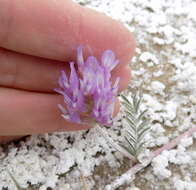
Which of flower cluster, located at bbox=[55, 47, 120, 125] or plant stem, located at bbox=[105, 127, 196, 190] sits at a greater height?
flower cluster, located at bbox=[55, 47, 120, 125]

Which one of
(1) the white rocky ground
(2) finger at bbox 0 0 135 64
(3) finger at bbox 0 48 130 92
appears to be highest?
(2) finger at bbox 0 0 135 64

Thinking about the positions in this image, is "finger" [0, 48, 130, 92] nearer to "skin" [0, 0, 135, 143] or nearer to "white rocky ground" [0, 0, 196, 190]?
"skin" [0, 0, 135, 143]

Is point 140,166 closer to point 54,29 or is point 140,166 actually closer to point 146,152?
point 146,152

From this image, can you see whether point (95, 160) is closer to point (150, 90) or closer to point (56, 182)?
point (56, 182)

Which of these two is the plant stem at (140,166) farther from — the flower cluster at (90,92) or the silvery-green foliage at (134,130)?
the flower cluster at (90,92)

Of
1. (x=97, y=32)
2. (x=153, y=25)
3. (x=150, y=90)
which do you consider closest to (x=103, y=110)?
(x=97, y=32)

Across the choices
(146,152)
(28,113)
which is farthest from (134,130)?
(28,113)

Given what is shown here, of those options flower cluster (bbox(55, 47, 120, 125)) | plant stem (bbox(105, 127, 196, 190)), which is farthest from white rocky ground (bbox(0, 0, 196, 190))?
flower cluster (bbox(55, 47, 120, 125))

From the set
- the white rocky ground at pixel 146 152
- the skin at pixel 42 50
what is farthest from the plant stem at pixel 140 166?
the skin at pixel 42 50
